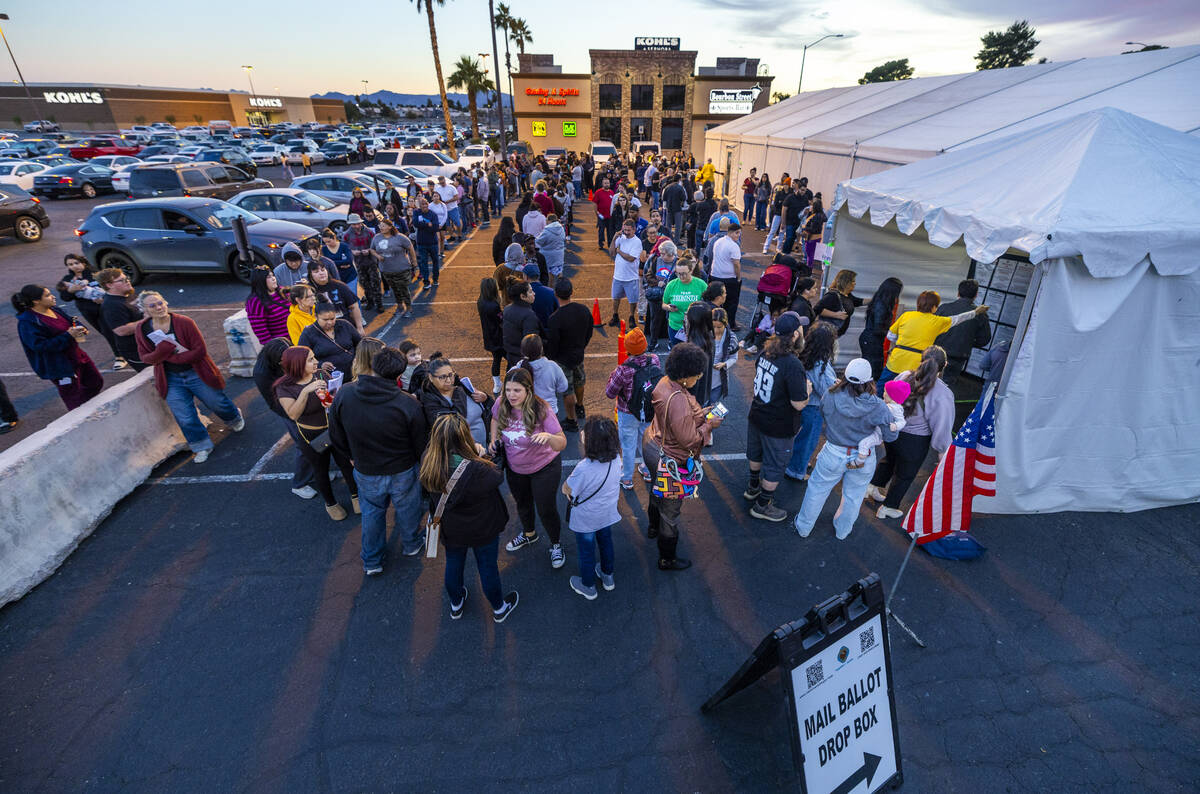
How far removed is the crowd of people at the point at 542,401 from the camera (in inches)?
147

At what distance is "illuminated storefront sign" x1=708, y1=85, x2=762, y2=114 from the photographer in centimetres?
3694

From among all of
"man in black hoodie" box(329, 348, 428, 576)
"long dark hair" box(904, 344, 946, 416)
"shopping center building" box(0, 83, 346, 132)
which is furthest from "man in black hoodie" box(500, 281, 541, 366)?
"shopping center building" box(0, 83, 346, 132)

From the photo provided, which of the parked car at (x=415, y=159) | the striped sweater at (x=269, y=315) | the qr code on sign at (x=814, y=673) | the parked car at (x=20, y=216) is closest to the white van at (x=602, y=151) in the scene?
the parked car at (x=415, y=159)

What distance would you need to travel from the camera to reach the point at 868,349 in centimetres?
682

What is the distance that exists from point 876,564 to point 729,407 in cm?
289

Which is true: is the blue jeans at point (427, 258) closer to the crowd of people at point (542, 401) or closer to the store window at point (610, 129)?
the crowd of people at point (542, 401)

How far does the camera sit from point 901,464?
486cm

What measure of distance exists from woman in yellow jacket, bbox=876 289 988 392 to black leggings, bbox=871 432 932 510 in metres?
1.30

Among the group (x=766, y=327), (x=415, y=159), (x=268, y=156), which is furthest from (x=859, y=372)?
(x=268, y=156)

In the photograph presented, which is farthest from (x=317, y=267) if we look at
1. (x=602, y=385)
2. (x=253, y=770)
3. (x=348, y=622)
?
(x=253, y=770)

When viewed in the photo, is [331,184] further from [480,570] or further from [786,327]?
[480,570]

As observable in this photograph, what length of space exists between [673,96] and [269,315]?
156ft

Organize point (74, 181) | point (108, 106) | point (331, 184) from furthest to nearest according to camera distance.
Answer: point (108, 106) → point (74, 181) → point (331, 184)

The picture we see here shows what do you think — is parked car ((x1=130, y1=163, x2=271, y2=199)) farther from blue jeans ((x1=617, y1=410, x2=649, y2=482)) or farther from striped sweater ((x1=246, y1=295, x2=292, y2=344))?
blue jeans ((x1=617, y1=410, x2=649, y2=482))
